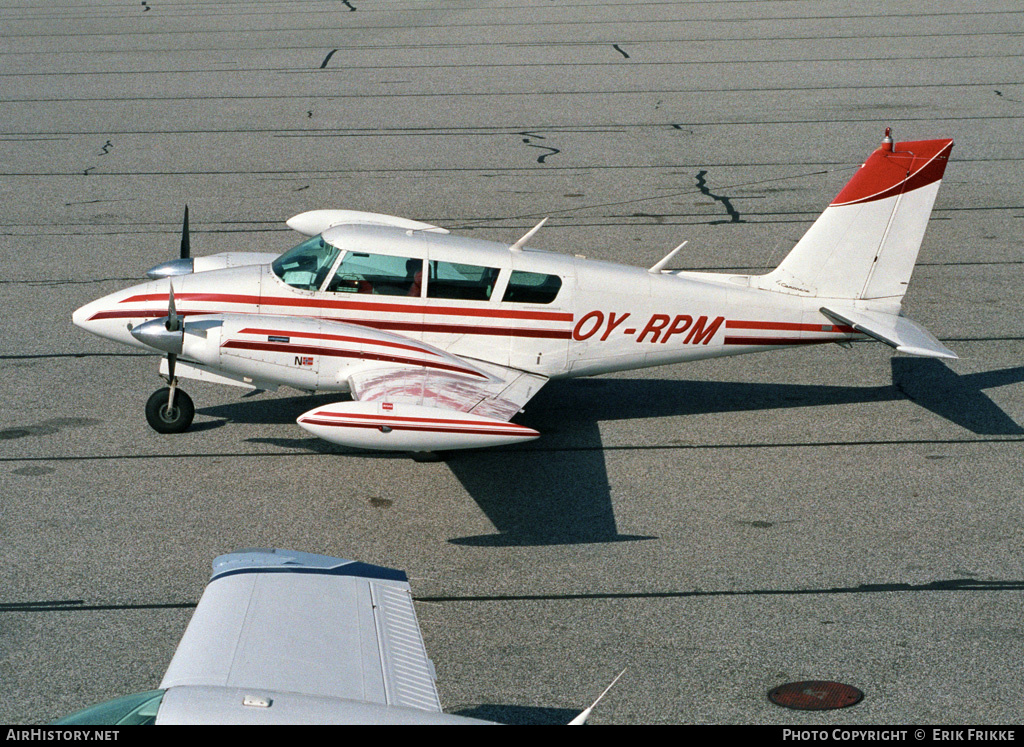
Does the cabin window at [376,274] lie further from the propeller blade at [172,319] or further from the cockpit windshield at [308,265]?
the propeller blade at [172,319]

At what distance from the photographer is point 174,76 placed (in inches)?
1160

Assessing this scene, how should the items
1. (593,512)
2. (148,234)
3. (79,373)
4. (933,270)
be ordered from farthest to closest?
(148,234) → (933,270) → (79,373) → (593,512)

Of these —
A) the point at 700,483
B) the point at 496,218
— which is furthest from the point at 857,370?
the point at 496,218

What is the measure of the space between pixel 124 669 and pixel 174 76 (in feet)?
80.3

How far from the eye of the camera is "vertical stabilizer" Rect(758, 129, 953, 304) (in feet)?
40.5

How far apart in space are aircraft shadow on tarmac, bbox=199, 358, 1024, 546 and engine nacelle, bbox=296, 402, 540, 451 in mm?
1009

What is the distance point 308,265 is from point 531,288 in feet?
7.95

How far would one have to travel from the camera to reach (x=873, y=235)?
1243cm

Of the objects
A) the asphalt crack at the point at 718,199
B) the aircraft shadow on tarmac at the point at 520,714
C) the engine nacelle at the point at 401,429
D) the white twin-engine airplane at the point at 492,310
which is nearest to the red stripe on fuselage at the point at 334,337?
the white twin-engine airplane at the point at 492,310

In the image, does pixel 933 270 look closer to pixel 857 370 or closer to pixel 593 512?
pixel 857 370

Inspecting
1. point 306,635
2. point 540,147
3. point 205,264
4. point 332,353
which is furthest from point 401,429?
point 540,147

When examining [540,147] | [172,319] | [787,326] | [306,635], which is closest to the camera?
[306,635]

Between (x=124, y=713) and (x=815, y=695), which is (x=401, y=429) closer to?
(x=815, y=695)

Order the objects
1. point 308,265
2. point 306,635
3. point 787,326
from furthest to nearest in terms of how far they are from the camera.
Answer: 1. point 787,326
2. point 308,265
3. point 306,635
